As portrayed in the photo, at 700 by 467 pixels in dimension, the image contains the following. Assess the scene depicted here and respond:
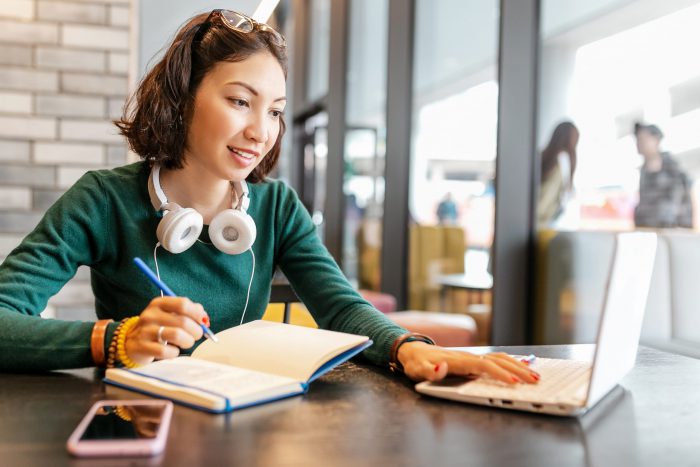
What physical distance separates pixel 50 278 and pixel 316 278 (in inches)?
19.9

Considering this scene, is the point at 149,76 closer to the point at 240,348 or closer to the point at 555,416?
the point at 240,348

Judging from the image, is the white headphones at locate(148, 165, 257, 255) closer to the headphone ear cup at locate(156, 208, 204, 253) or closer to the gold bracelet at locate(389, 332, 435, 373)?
the headphone ear cup at locate(156, 208, 204, 253)

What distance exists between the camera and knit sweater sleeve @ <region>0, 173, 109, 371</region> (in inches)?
43.9

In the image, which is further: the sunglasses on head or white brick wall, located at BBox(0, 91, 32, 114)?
white brick wall, located at BBox(0, 91, 32, 114)

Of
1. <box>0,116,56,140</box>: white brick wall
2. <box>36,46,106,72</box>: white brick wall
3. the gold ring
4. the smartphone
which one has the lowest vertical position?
the smartphone

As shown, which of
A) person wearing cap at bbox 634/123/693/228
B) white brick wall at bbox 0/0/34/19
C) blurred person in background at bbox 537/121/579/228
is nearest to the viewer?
person wearing cap at bbox 634/123/693/228

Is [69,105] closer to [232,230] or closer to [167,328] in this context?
[232,230]

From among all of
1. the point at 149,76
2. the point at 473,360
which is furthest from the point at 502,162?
the point at 473,360

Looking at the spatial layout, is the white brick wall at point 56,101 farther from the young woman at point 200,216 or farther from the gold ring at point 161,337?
the gold ring at point 161,337

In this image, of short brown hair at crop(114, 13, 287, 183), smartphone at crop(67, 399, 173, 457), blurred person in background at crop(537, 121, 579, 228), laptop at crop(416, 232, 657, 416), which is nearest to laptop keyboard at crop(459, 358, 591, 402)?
laptop at crop(416, 232, 657, 416)

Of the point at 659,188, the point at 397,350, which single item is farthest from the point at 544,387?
the point at 659,188

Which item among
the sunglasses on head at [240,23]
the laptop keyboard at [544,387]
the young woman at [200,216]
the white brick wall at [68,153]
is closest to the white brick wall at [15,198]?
the white brick wall at [68,153]

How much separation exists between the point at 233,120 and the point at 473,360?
2.07ft

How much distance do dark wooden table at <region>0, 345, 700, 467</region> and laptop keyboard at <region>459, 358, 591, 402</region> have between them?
0.03 meters
